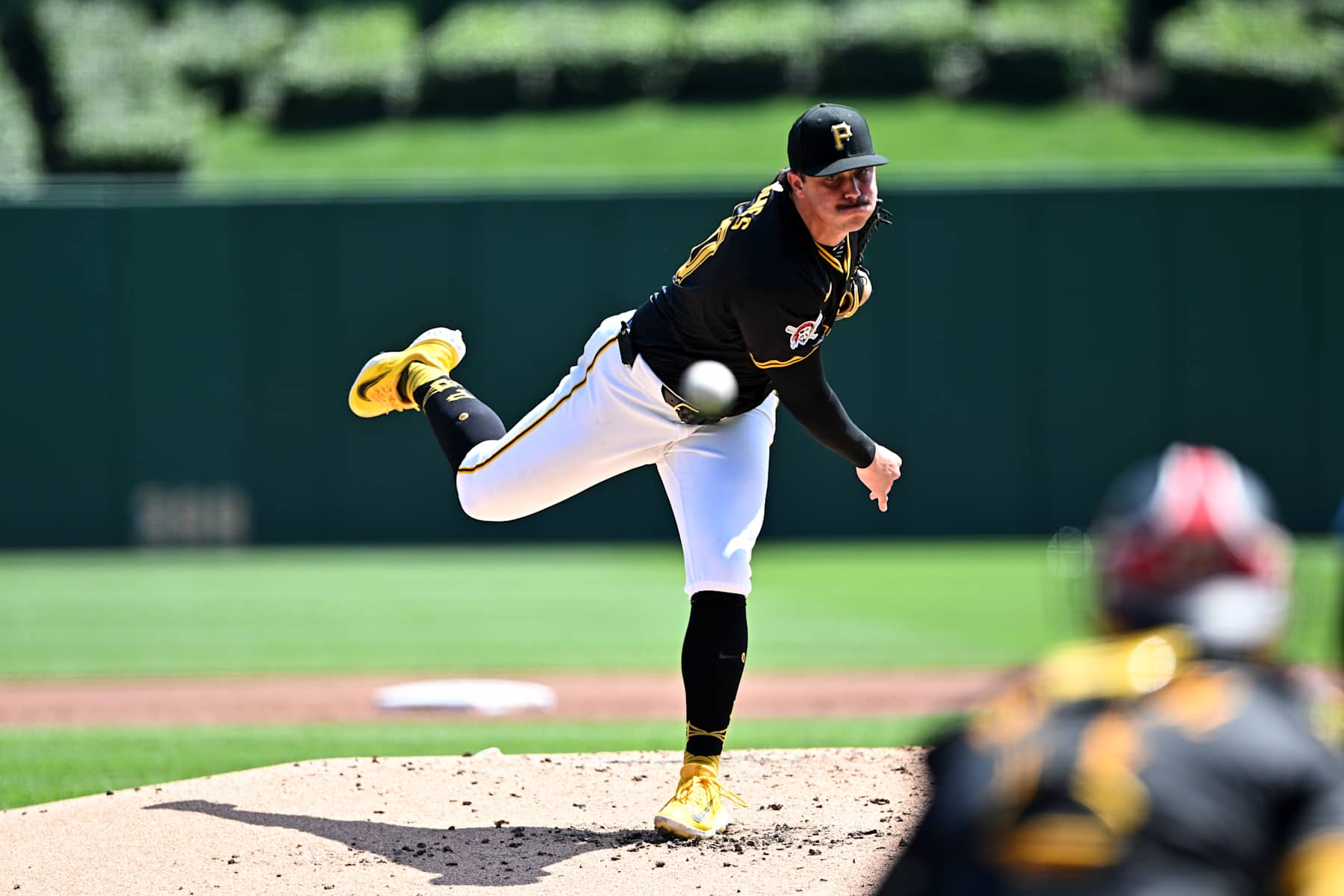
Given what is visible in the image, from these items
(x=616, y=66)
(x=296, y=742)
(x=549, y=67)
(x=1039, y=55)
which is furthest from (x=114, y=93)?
(x=296, y=742)

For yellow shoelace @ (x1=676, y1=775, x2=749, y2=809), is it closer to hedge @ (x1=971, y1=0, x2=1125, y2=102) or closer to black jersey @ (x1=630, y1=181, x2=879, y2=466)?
black jersey @ (x1=630, y1=181, x2=879, y2=466)

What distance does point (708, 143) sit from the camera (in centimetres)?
2494

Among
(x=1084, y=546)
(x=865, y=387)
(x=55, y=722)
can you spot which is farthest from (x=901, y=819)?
(x=865, y=387)

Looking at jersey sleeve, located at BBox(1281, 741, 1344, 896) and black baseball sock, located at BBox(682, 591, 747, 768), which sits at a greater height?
jersey sleeve, located at BBox(1281, 741, 1344, 896)

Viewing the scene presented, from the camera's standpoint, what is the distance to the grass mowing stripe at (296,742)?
19.2 ft

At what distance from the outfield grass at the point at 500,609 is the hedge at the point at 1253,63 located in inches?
493

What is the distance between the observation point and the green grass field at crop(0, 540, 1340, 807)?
6559 mm

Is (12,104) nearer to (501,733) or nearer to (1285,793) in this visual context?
(501,733)

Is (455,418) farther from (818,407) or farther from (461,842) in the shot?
(461,842)

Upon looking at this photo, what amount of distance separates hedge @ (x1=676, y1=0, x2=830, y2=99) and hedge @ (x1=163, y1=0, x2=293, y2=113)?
7.10 m

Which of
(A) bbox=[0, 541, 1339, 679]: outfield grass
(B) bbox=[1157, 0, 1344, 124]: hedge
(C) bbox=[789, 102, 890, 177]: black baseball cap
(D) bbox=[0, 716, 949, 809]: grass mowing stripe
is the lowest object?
(A) bbox=[0, 541, 1339, 679]: outfield grass

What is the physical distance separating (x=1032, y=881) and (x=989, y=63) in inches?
1013

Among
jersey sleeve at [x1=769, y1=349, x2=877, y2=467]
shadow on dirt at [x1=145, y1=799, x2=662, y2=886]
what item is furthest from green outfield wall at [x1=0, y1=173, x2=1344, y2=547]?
shadow on dirt at [x1=145, y1=799, x2=662, y2=886]

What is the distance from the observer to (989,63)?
85.6 feet
